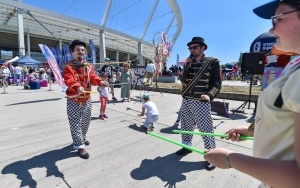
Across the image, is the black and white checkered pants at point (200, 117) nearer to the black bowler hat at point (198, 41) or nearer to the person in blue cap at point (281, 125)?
the black bowler hat at point (198, 41)

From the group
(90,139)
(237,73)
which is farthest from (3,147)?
(237,73)

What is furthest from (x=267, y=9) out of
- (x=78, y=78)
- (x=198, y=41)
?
(x=78, y=78)

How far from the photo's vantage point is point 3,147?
13.2ft

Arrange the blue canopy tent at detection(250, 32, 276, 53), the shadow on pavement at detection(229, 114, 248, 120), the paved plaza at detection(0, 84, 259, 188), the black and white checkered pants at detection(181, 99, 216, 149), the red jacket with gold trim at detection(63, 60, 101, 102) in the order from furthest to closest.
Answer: the blue canopy tent at detection(250, 32, 276, 53) → the shadow on pavement at detection(229, 114, 248, 120) → the red jacket with gold trim at detection(63, 60, 101, 102) → the black and white checkered pants at detection(181, 99, 216, 149) → the paved plaza at detection(0, 84, 259, 188)

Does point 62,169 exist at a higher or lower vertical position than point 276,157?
lower

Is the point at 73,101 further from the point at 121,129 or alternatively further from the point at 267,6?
the point at 267,6

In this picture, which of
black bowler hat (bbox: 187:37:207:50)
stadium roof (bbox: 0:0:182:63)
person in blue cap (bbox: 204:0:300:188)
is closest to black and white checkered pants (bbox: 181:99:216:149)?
black bowler hat (bbox: 187:37:207:50)

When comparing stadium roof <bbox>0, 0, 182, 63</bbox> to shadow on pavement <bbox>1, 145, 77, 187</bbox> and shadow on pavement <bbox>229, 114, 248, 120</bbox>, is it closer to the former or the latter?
shadow on pavement <bbox>1, 145, 77, 187</bbox>

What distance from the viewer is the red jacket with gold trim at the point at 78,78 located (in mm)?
3567

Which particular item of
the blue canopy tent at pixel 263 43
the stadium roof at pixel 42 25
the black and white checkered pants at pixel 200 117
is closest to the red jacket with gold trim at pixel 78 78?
the black and white checkered pants at pixel 200 117

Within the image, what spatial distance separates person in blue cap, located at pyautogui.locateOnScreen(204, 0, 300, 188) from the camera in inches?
29.4

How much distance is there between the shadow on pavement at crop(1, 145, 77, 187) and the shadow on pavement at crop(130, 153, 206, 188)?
103 centimetres

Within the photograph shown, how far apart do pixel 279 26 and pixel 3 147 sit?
470cm

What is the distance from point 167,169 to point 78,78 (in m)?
A: 2.14
